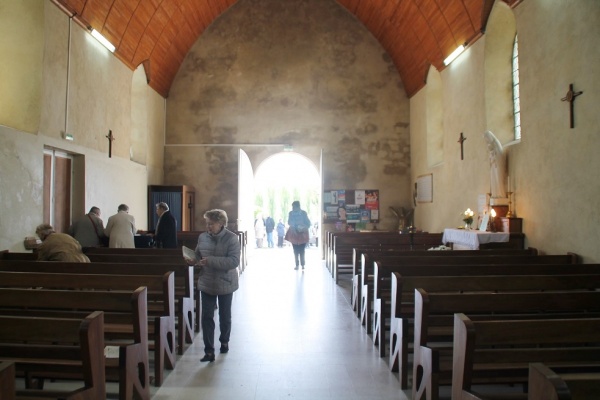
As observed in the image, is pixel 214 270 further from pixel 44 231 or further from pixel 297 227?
pixel 297 227

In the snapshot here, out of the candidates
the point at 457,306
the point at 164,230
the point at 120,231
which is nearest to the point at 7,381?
the point at 457,306

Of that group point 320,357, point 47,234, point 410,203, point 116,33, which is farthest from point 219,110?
point 320,357

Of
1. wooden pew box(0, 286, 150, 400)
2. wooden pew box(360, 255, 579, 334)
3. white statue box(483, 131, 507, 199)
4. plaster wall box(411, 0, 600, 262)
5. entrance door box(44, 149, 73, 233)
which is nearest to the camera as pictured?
wooden pew box(0, 286, 150, 400)

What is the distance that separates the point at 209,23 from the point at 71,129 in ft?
23.2

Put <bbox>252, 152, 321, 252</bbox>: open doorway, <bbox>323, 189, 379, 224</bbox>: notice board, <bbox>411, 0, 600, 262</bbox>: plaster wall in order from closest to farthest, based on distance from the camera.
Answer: <bbox>411, 0, 600, 262</bbox>: plaster wall, <bbox>323, 189, 379, 224</bbox>: notice board, <bbox>252, 152, 321, 252</bbox>: open doorway

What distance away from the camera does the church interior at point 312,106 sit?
6906mm

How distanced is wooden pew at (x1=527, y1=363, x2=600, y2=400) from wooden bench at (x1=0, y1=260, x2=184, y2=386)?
3.19 meters

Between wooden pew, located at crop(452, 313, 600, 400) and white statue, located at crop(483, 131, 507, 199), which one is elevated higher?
white statue, located at crop(483, 131, 507, 199)

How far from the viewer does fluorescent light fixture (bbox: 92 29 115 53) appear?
925cm

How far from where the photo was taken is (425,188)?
43.1ft

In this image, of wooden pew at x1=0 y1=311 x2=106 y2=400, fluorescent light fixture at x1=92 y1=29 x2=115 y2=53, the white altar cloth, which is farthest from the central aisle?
fluorescent light fixture at x1=92 y1=29 x2=115 y2=53

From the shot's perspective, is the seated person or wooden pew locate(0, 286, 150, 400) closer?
wooden pew locate(0, 286, 150, 400)

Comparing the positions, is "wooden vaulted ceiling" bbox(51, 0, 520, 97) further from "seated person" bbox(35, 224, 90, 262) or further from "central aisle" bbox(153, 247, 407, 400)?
"central aisle" bbox(153, 247, 407, 400)

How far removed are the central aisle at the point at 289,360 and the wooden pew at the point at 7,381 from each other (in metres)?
2.15
